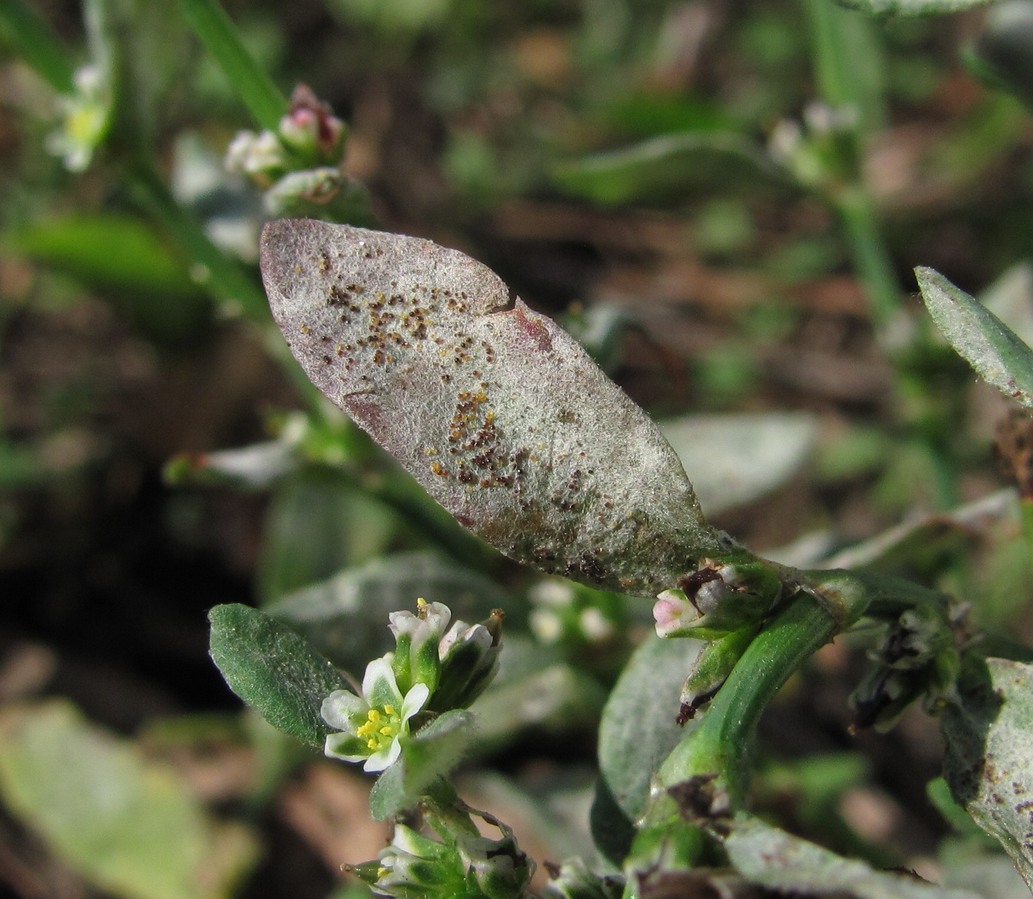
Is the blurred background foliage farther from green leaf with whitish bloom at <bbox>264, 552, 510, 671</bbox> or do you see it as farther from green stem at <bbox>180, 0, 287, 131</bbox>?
green stem at <bbox>180, 0, 287, 131</bbox>

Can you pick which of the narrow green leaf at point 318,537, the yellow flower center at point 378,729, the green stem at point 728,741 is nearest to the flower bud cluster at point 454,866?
the yellow flower center at point 378,729

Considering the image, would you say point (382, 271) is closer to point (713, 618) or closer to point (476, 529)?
point (476, 529)

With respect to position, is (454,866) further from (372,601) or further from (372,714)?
(372,601)

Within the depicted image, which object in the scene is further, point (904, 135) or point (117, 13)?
point (904, 135)

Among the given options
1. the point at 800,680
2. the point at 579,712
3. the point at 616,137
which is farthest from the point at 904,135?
the point at 579,712

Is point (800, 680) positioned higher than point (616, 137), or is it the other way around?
point (616, 137)

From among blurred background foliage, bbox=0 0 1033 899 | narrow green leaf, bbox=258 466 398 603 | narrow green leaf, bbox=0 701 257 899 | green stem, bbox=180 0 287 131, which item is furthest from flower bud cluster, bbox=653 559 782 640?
narrow green leaf, bbox=0 701 257 899

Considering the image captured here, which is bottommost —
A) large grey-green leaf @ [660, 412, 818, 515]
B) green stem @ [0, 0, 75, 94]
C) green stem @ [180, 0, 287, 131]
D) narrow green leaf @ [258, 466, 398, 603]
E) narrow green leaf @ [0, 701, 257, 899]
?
narrow green leaf @ [0, 701, 257, 899]

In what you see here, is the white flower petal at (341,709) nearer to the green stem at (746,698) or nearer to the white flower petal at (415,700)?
the white flower petal at (415,700)
